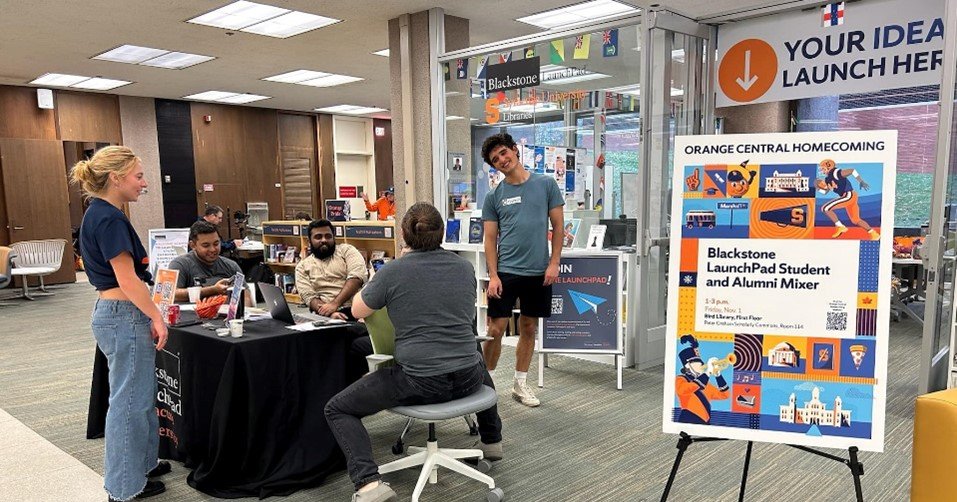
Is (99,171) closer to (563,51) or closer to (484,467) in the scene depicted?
(484,467)

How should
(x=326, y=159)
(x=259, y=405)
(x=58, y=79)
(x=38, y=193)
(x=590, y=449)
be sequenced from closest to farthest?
(x=259, y=405) < (x=590, y=449) < (x=58, y=79) < (x=38, y=193) < (x=326, y=159)

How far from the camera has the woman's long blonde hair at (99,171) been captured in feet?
8.07

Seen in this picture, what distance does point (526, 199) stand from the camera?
146 inches

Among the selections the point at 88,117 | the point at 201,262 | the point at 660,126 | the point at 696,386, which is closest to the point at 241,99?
the point at 88,117

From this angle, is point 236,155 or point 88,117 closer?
point 88,117

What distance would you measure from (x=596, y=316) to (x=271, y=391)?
7.71 ft

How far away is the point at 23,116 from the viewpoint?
984 centimetres

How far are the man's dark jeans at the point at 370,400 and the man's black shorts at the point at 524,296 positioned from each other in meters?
1.25

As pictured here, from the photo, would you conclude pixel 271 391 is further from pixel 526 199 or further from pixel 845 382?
pixel 845 382

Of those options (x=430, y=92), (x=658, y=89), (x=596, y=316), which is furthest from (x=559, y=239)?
(x=430, y=92)

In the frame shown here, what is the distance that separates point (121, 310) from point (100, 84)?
8.98 m

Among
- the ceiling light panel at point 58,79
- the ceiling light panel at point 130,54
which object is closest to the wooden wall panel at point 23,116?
the ceiling light panel at point 58,79

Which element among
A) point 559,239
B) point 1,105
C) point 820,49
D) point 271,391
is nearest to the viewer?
point 271,391

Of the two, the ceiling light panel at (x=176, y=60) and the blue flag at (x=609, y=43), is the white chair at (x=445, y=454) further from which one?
the ceiling light panel at (x=176, y=60)
